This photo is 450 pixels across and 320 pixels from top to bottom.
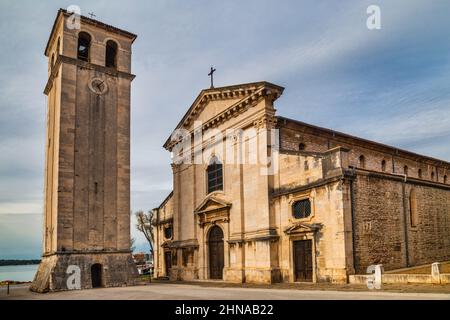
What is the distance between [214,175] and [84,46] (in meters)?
11.5

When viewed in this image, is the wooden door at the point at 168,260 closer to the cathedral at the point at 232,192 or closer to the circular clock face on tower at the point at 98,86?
the cathedral at the point at 232,192

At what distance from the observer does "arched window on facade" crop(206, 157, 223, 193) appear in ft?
93.8

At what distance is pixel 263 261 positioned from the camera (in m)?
23.6

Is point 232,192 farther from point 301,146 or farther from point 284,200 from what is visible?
point 301,146

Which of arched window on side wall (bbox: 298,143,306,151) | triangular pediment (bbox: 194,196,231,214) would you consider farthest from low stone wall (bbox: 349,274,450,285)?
triangular pediment (bbox: 194,196,231,214)

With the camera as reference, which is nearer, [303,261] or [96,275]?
[303,261]

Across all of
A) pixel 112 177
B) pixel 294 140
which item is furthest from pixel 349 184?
pixel 112 177

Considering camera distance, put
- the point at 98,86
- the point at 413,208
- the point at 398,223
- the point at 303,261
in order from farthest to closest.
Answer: the point at 98,86 < the point at 413,208 < the point at 398,223 < the point at 303,261

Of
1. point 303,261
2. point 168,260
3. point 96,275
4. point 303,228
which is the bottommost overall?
point 168,260

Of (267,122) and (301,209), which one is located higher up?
(267,122)

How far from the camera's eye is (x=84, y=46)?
27609mm

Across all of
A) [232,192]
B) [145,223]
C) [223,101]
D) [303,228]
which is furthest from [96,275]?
[145,223]

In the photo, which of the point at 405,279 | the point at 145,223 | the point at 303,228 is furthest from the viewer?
the point at 145,223
